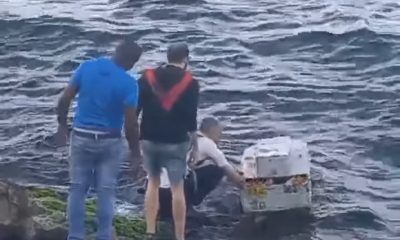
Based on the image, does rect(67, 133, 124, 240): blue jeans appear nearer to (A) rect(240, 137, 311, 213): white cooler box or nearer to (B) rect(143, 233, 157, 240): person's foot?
(B) rect(143, 233, 157, 240): person's foot

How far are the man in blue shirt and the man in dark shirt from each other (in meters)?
0.88

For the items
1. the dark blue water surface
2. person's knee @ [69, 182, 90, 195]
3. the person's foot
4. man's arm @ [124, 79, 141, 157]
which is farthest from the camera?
the dark blue water surface

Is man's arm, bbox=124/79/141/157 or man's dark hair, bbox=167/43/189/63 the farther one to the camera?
man's dark hair, bbox=167/43/189/63

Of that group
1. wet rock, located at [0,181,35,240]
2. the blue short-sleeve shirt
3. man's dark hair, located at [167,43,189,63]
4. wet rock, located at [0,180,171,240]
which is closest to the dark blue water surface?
wet rock, located at [0,180,171,240]

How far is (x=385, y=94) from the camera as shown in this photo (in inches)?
883

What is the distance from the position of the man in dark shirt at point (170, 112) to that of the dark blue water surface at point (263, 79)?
2250mm

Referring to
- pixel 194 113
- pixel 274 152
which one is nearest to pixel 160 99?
pixel 194 113

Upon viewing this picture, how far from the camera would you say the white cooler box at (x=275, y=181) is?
48.0ft

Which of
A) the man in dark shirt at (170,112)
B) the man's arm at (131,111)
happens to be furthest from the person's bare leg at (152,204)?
the man's arm at (131,111)

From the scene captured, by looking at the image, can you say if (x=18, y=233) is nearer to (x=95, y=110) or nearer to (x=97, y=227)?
(x=97, y=227)

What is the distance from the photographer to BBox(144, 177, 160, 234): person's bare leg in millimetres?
13320

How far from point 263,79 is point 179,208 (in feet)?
35.2

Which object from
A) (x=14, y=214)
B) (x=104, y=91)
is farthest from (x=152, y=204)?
(x=104, y=91)

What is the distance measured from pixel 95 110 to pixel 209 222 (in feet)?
13.4
